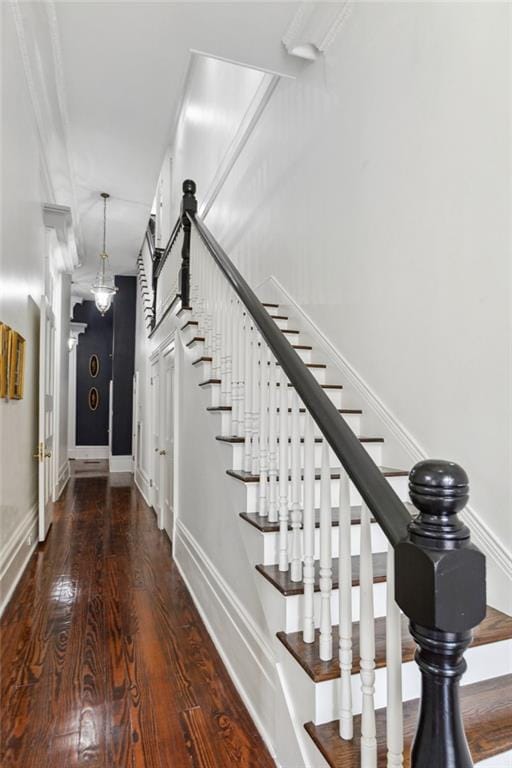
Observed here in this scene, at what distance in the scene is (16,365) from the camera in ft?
9.91

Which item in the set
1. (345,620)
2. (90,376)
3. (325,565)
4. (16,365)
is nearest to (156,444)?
(16,365)

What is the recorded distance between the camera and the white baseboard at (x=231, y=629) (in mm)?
1736

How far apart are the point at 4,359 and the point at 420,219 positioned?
2453 mm

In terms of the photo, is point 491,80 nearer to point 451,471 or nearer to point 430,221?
point 430,221

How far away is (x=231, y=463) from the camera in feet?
7.32

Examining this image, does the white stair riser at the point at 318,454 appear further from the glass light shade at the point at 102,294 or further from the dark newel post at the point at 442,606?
the glass light shade at the point at 102,294

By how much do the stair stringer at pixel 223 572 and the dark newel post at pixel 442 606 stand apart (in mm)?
759

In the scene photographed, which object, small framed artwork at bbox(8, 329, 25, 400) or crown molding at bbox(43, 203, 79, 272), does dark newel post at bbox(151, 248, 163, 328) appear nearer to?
crown molding at bbox(43, 203, 79, 272)

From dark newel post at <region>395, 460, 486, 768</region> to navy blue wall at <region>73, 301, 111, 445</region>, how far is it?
→ 1201 cm

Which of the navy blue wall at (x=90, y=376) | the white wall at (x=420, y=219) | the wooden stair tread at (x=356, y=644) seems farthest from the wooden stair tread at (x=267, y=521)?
the navy blue wall at (x=90, y=376)

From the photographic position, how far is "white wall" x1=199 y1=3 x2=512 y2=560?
1.75m

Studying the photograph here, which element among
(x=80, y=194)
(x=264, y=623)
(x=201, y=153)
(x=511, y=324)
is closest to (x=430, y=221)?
(x=511, y=324)

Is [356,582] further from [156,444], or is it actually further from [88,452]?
[88,452]

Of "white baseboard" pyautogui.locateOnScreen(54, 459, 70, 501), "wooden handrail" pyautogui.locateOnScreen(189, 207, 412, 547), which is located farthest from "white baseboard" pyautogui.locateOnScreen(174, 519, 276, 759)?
"white baseboard" pyautogui.locateOnScreen(54, 459, 70, 501)
